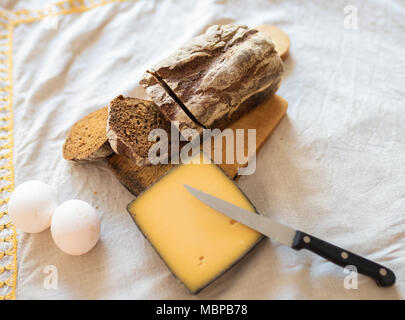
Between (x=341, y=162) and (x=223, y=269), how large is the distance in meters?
0.75

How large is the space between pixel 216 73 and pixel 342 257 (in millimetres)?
840

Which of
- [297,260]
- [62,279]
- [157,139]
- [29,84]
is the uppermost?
[29,84]

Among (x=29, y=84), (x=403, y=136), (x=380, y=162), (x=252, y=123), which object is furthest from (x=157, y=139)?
Answer: (x=403, y=136)

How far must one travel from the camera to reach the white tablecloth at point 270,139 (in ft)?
4.49

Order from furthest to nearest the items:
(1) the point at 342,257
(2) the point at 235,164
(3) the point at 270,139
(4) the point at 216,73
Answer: (3) the point at 270,139, (2) the point at 235,164, (4) the point at 216,73, (1) the point at 342,257

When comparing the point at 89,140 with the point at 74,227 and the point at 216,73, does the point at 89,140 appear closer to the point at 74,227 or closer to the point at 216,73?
the point at 74,227

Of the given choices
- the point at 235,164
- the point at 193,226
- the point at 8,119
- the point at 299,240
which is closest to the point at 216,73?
the point at 235,164

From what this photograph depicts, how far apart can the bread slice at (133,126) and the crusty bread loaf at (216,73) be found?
0.31 ft

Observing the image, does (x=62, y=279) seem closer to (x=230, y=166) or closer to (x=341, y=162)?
(x=230, y=166)

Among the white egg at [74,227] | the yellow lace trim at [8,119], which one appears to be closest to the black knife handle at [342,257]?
the white egg at [74,227]

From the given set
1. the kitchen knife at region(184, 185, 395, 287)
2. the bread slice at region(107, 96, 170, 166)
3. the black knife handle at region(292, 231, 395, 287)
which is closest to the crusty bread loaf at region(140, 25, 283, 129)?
the bread slice at region(107, 96, 170, 166)

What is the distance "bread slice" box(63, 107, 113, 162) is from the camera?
154 centimetres

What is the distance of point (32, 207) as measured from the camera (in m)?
1.36

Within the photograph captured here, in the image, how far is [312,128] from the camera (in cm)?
171
